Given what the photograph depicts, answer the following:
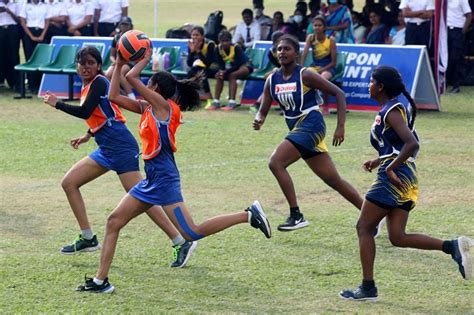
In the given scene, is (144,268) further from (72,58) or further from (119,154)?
(72,58)

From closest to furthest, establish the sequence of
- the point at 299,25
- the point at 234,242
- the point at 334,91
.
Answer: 1. the point at 234,242
2. the point at 334,91
3. the point at 299,25

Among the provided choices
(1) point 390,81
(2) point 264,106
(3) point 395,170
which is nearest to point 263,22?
(2) point 264,106

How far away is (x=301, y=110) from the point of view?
10.6 m

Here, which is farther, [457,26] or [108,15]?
[108,15]

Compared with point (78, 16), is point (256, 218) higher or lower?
higher

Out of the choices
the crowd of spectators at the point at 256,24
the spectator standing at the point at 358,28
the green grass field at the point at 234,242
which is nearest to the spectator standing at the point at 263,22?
the crowd of spectators at the point at 256,24

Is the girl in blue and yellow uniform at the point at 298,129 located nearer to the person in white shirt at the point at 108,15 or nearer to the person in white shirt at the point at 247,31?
the person in white shirt at the point at 108,15

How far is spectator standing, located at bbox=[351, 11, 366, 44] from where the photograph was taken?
77.2 ft

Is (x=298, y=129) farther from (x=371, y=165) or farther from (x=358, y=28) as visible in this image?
(x=358, y=28)

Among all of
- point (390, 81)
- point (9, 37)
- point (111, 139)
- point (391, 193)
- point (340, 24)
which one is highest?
point (390, 81)

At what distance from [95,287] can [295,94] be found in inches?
125

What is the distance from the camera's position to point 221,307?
7961 mm

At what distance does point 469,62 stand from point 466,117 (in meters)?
4.51

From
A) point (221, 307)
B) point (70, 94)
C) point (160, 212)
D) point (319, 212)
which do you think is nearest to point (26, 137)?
point (70, 94)
